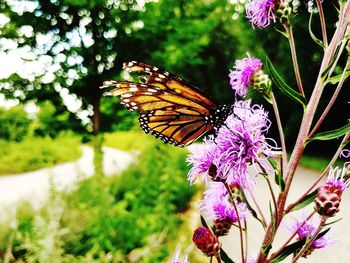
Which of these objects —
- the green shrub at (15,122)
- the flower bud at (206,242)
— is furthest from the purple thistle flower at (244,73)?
the green shrub at (15,122)

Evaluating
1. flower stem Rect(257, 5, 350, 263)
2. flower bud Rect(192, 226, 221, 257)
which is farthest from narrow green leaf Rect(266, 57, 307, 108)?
flower bud Rect(192, 226, 221, 257)

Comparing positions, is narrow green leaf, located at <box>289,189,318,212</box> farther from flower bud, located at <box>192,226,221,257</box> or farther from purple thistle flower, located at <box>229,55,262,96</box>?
purple thistle flower, located at <box>229,55,262,96</box>

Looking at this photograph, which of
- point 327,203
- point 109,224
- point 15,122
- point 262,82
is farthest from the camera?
point 15,122

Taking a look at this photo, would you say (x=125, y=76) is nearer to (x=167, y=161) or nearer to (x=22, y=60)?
(x=22, y=60)

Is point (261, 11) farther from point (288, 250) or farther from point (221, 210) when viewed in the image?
point (288, 250)

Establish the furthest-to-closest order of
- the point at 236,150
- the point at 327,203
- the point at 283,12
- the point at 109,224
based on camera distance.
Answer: the point at 109,224 → the point at 283,12 → the point at 236,150 → the point at 327,203


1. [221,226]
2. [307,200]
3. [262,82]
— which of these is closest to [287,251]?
[307,200]

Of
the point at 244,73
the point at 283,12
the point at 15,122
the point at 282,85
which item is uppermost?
the point at 15,122
